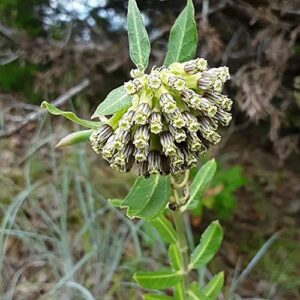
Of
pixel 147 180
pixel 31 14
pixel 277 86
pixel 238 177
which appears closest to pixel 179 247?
pixel 147 180

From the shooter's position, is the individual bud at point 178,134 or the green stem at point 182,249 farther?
the green stem at point 182,249

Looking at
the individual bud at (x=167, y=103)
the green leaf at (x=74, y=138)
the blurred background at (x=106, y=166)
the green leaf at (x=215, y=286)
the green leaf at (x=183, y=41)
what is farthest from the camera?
the blurred background at (x=106, y=166)

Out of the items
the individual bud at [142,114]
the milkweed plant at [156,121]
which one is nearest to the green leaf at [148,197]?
the milkweed plant at [156,121]

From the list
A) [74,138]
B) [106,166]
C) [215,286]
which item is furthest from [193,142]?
[106,166]

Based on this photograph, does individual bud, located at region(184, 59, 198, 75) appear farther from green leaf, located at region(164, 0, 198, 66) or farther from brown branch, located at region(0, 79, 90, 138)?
brown branch, located at region(0, 79, 90, 138)

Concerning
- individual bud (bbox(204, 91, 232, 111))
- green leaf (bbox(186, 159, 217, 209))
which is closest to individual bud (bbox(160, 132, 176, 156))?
individual bud (bbox(204, 91, 232, 111))

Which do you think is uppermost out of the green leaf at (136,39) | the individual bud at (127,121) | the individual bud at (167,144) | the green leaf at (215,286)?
the green leaf at (136,39)

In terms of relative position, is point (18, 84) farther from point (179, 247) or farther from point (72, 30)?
point (179, 247)

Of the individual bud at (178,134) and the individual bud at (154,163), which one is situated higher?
the individual bud at (178,134)

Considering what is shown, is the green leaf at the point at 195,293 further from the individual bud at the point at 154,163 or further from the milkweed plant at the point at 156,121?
the individual bud at the point at 154,163
